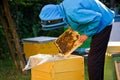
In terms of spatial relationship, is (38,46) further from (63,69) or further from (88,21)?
(88,21)

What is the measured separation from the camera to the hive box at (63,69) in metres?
3.44

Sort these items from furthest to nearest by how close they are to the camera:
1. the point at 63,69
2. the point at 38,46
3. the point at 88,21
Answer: the point at 38,46 → the point at 63,69 → the point at 88,21

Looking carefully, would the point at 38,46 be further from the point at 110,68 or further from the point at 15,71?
the point at 110,68

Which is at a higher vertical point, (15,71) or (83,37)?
(83,37)

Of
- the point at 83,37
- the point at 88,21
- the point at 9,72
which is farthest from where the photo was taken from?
the point at 9,72

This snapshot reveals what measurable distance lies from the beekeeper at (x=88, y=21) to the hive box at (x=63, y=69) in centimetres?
28

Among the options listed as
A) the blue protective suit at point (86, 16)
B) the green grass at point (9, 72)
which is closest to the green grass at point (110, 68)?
the blue protective suit at point (86, 16)

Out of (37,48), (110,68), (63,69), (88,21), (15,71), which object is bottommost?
(15,71)

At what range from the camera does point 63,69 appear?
3490 millimetres

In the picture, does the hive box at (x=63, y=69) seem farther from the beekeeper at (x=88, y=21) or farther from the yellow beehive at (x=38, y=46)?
the yellow beehive at (x=38, y=46)

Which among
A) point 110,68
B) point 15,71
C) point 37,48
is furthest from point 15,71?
point 110,68

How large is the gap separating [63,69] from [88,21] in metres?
0.65

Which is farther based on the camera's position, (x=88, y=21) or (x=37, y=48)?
(x=37, y=48)

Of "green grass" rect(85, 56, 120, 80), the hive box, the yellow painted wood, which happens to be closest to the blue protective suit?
"green grass" rect(85, 56, 120, 80)
